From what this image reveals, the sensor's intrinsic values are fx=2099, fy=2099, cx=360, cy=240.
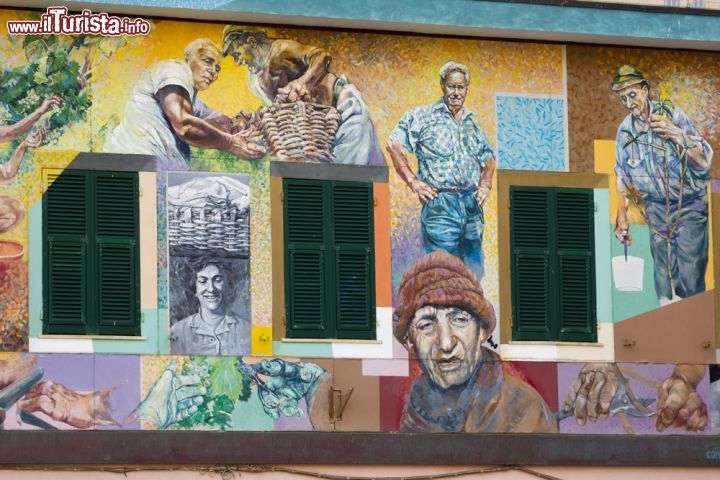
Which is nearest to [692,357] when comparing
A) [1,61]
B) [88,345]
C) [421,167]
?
[421,167]

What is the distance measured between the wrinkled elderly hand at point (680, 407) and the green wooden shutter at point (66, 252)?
6277 millimetres

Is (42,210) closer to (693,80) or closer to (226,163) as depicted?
(226,163)

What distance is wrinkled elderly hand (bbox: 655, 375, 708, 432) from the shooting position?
2259 centimetres

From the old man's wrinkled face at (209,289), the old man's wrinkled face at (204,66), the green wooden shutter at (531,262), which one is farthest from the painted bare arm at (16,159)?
the green wooden shutter at (531,262)

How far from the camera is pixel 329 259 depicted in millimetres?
21844

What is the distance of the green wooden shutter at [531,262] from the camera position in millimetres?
22359

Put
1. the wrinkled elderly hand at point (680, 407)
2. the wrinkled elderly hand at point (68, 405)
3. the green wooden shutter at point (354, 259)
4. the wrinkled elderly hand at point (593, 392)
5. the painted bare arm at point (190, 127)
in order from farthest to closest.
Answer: the wrinkled elderly hand at point (680, 407) < the wrinkled elderly hand at point (593, 392) < the green wooden shutter at point (354, 259) < the painted bare arm at point (190, 127) < the wrinkled elderly hand at point (68, 405)

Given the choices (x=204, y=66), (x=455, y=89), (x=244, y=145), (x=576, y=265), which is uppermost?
(x=204, y=66)

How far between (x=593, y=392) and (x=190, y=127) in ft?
16.9

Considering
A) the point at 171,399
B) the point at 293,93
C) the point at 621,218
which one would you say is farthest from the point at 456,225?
the point at 171,399

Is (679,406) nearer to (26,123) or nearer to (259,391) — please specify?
(259,391)

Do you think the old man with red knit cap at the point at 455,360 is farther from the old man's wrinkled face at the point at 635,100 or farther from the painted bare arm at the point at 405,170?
the old man's wrinkled face at the point at 635,100

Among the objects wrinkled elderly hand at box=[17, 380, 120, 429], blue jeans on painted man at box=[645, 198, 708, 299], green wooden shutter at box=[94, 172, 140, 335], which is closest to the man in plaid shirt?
blue jeans on painted man at box=[645, 198, 708, 299]

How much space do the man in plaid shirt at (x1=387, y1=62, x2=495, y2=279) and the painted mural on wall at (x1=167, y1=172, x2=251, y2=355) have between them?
1900 millimetres
